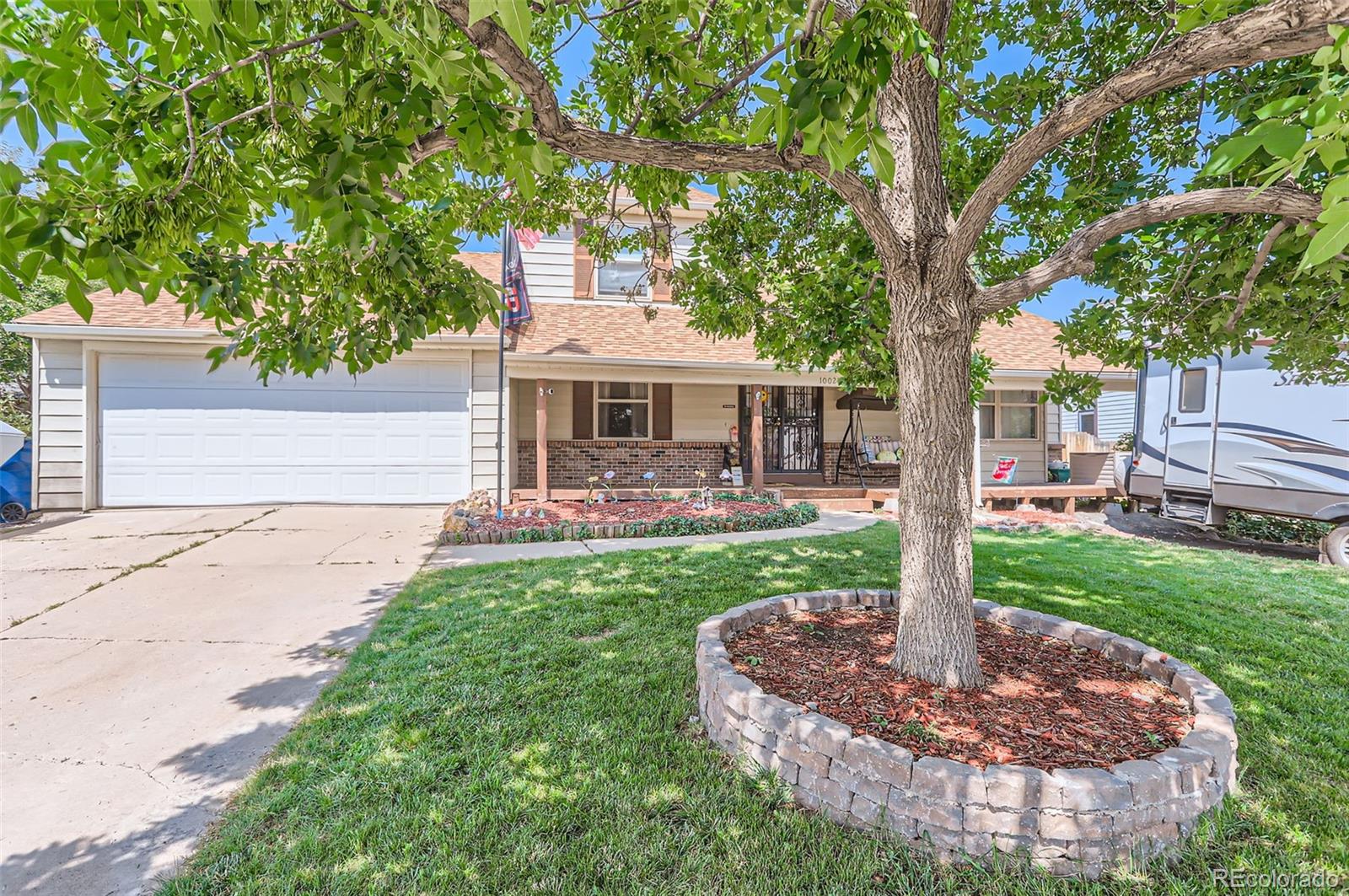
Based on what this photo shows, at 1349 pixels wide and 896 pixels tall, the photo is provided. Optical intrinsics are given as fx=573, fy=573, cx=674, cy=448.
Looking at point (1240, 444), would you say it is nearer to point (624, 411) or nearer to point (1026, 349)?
point (1026, 349)

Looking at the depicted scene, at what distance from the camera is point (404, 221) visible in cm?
365

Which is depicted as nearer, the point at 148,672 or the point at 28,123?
the point at 28,123

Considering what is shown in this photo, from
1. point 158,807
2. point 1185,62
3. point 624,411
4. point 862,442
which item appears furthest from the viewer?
point 862,442

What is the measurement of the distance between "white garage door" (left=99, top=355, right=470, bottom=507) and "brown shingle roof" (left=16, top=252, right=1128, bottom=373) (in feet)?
2.73

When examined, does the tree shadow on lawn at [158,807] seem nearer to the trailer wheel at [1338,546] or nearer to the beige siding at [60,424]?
the beige siding at [60,424]

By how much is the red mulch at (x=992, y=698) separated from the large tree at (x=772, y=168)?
0.82 ft

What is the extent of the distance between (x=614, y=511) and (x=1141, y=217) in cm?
757

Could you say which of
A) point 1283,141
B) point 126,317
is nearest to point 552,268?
point 126,317

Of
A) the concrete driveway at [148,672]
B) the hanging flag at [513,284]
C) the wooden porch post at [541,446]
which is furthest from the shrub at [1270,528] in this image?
the concrete driveway at [148,672]

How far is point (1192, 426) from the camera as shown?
8391 millimetres

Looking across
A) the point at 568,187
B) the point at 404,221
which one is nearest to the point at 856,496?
the point at 568,187

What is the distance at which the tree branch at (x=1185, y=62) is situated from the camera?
1758mm

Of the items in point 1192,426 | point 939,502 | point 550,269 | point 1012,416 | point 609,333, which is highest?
point 550,269

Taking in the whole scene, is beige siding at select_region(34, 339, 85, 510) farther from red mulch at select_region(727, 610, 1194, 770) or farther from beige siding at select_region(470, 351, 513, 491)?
red mulch at select_region(727, 610, 1194, 770)
